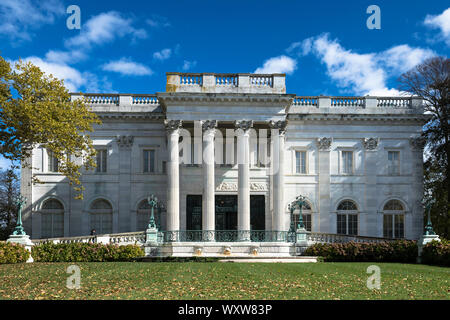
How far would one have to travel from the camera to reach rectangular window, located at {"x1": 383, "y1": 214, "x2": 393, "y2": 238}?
1455 inches

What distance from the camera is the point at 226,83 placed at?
109 feet

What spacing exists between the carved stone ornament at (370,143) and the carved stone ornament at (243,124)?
425 inches

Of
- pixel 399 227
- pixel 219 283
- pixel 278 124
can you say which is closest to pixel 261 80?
pixel 278 124

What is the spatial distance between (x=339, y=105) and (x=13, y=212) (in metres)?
35.6

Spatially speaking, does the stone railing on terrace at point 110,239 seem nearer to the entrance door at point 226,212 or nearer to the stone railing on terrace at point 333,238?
the entrance door at point 226,212

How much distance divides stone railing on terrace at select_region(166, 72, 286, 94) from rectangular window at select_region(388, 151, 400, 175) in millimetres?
11555

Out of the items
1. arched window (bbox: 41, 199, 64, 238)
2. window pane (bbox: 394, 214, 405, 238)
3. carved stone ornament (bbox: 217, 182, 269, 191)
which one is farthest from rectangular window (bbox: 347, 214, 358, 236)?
arched window (bbox: 41, 199, 64, 238)

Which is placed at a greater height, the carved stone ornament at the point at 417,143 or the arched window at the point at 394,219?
the carved stone ornament at the point at 417,143

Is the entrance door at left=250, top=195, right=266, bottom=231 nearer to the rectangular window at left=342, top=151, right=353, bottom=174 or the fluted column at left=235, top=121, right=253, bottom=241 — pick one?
the fluted column at left=235, top=121, right=253, bottom=241

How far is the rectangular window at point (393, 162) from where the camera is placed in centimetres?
3750

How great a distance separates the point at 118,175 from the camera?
120 ft

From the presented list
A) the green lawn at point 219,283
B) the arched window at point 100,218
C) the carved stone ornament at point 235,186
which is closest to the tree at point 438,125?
the carved stone ornament at point 235,186

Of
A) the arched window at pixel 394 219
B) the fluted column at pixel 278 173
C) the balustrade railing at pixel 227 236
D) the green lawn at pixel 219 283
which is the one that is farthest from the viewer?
the arched window at pixel 394 219
